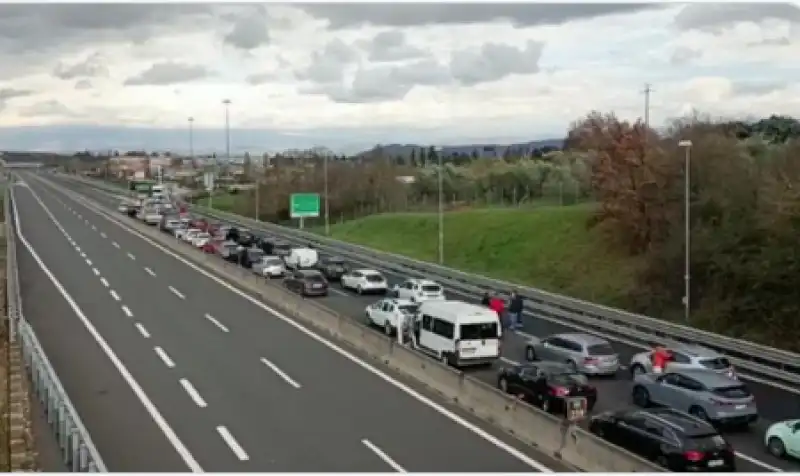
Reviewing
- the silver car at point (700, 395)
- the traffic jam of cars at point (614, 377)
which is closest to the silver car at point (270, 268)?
the traffic jam of cars at point (614, 377)

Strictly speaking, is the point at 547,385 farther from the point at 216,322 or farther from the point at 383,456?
the point at 216,322

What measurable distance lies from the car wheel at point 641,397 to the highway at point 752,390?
0.82ft

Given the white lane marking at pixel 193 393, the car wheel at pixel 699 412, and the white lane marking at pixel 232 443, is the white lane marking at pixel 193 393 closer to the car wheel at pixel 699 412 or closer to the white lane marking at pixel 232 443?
the white lane marking at pixel 232 443

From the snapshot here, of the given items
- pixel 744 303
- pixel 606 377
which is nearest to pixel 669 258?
pixel 744 303

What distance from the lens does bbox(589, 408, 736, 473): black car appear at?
53.4ft

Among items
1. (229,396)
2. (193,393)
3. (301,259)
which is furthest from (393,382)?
(301,259)

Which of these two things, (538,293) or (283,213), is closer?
(538,293)

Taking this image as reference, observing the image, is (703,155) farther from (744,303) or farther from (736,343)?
(736,343)

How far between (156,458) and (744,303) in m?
23.3

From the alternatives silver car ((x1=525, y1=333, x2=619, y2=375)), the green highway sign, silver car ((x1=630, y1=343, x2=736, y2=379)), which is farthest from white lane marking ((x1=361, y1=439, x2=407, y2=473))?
the green highway sign

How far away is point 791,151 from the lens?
39.5m

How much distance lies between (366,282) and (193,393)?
17232mm

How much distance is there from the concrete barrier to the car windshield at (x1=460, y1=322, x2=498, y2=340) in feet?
5.00

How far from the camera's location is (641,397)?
22.3m
